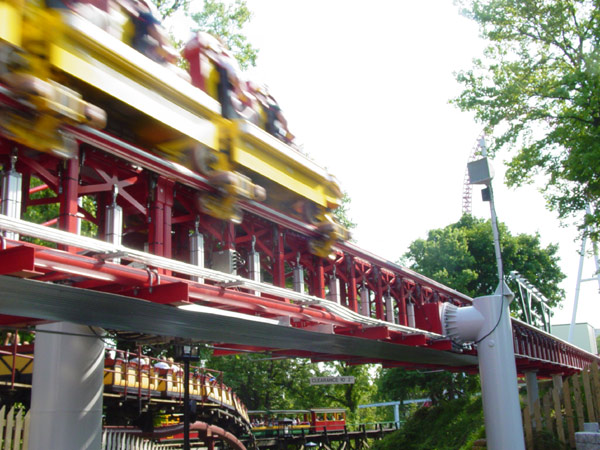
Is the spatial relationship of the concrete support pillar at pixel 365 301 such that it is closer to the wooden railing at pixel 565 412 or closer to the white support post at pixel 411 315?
the white support post at pixel 411 315

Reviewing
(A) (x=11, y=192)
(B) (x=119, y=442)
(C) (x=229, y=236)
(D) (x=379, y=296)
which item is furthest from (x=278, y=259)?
(A) (x=11, y=192)

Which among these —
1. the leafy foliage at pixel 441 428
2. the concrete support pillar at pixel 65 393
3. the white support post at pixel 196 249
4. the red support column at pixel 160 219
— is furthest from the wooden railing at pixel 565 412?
the concrete support pillar at pixel 65 393

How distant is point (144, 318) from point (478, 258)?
3005 cm

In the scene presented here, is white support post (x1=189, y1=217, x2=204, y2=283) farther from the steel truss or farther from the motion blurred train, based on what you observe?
the motion blurred train

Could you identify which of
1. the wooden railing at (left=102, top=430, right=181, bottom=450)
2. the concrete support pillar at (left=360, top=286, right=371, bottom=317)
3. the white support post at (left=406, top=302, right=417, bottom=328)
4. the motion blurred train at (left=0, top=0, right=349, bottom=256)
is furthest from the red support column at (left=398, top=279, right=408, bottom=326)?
the wooden railing at (left=102, top=430, right=181, bottom=450)

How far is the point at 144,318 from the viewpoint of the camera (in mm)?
8953

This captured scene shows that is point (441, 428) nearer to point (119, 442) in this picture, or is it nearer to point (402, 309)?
point (402, 309)

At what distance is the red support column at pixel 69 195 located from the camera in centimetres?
795

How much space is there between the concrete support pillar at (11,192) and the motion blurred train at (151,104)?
0.40m

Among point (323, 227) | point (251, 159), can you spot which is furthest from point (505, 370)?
point (251, 159)

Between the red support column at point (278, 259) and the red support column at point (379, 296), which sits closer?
the red support column at point (278, 259)

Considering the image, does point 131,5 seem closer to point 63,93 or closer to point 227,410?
point 63,93

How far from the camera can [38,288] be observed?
705cm

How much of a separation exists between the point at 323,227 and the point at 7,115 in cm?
768
